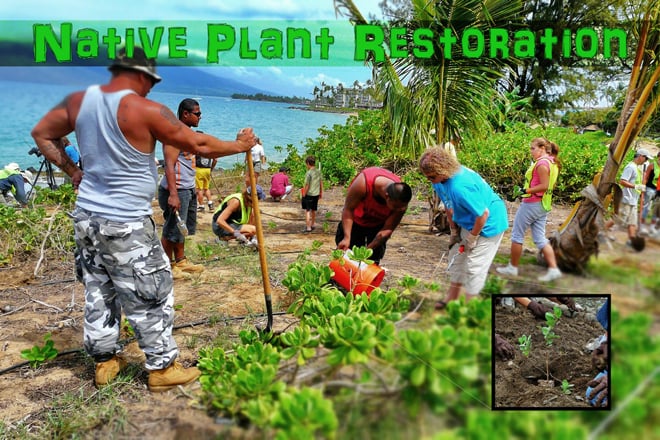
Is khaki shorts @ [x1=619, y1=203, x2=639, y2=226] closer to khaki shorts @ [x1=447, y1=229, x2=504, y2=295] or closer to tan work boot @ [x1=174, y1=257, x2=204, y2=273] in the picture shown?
khaki shorts @ [x1=447, y1=229, x2=504, y2=295]

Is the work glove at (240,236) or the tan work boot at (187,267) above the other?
the work glove at (240,236)

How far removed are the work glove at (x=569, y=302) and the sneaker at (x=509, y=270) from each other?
93 millimetres

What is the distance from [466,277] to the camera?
1.05 metres

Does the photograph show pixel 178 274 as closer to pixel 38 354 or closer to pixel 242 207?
pixel 242 207

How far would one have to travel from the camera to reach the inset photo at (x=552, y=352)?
92 cm

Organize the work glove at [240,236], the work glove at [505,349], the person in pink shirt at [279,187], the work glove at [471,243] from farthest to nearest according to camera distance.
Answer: the person in pink shirt at [279,187], the work glove at [240,236], the work glove at [505,349], the work glove at [471,243]

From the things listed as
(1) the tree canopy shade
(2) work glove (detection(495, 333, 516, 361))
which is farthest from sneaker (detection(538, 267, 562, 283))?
(1) the tree canopy shade

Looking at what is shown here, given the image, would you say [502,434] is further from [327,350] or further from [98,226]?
[98,226]

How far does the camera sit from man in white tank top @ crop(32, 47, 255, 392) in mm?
2072

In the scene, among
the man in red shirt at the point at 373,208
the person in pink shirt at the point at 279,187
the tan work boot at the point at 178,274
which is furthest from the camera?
the person in pink shirt at the point at 279,187

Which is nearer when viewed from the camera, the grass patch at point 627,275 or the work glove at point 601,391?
the grass patch at point 627,275

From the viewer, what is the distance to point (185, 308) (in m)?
3.94

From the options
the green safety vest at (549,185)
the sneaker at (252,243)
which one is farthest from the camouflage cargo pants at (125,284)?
the green safety vest at (549,185)

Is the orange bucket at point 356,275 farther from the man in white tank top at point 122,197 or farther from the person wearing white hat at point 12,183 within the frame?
the person wearing white hat at point 12,183
